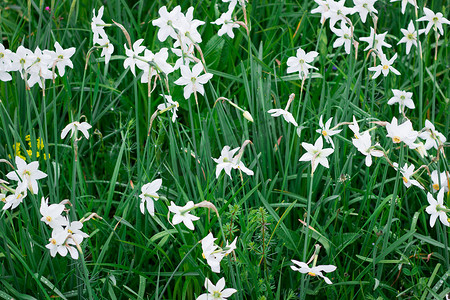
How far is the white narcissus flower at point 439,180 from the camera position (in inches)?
69.2

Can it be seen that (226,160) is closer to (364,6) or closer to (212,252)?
(212,252)

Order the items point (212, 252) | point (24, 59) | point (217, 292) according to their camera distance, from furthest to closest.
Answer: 1. point (24, 59)
2. point (217, 292)
3. point (212, 252)

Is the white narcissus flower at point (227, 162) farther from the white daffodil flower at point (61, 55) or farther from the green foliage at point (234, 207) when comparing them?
the white daffodil flower at point (61, 55)

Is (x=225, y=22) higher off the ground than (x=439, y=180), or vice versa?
(x=225, y=22)

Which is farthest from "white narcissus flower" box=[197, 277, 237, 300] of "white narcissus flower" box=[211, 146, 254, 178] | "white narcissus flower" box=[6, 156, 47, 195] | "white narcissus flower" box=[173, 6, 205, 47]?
"white narcissus flower" box=[173, 6, 205, 47]

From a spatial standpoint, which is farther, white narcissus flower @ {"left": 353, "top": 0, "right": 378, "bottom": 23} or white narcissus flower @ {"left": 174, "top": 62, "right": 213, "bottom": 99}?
white narcissus flower @ {"left": 353, "top": 0, "right": 378, "bottom": 23}

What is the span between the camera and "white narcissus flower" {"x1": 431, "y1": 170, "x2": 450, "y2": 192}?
1.76 m

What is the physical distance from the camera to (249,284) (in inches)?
69.0

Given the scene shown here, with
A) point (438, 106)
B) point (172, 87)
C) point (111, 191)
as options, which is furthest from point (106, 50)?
point (438, 106)

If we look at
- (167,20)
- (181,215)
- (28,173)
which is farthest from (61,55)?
(181,215)

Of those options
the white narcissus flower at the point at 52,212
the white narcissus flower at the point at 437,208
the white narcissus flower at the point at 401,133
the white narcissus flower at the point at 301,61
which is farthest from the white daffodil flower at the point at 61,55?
the white narcissus flower at the point at 437,208

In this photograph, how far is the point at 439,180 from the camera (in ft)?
5.74

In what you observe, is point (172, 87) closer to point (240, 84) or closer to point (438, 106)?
point (240, 84)

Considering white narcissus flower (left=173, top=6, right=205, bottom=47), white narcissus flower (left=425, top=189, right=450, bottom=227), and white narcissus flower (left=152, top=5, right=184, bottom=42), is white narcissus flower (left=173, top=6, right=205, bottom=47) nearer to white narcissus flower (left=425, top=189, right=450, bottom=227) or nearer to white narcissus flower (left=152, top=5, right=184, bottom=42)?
white narcissus flower (left=152, top=5, right=184, bottom=42)
